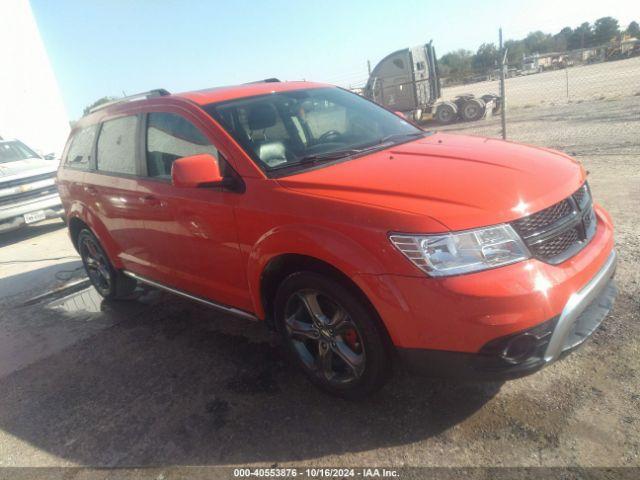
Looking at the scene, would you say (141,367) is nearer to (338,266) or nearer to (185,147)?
(185,147)

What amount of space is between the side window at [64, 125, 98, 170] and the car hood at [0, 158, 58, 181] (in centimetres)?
477

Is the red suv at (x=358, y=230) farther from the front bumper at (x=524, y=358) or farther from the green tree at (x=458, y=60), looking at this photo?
the green tree at (x=458, y=60)

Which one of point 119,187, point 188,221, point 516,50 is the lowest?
point 188,221

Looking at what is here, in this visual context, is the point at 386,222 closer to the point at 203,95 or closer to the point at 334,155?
the point at 334,155

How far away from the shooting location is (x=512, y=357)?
2197mm

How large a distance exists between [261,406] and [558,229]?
1941mm

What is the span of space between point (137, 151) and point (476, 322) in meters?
2.92

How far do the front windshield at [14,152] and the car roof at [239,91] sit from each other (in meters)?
8.42

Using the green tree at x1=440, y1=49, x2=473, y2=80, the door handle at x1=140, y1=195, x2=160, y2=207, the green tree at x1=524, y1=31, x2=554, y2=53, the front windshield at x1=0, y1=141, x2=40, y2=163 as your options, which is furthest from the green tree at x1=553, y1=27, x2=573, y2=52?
the door handle at x1=140, y1=195, x2=160, y2=207

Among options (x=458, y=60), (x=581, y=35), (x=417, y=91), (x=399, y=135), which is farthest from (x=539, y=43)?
(x=399, y=135)

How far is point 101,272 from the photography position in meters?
5.04

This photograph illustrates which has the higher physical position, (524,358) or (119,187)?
(119,187)

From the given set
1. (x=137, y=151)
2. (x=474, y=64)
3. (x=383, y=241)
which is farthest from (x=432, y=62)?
(x=474, y=64)

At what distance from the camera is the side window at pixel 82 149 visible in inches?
182
